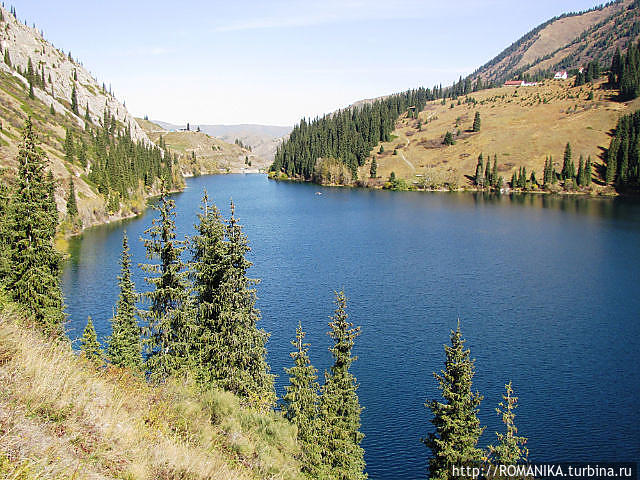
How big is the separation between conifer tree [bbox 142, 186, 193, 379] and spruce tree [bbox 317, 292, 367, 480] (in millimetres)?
8579

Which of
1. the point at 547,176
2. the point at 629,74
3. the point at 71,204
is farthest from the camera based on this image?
the point at 629,74

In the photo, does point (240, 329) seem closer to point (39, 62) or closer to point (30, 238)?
point (30, 238)

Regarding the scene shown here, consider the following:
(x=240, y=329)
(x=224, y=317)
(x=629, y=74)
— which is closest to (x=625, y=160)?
(x=629, y=74)

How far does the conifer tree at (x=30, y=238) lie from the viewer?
Result: 28.8 m

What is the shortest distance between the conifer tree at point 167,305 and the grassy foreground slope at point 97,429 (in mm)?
11596

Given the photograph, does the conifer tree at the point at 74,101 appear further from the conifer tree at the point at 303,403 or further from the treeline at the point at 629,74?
the treeline at the point at 629,74

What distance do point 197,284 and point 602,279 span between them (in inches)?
2381

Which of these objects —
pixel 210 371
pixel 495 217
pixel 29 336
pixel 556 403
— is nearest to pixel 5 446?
pixel 29 336

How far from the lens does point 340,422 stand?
2627 cm

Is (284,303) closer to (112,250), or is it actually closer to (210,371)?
(210,371)

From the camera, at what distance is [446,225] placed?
350ft

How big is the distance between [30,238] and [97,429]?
24507 mm

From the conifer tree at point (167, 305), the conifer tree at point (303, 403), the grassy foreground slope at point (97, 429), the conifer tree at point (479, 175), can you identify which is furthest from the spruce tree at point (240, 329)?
the conifer tree at point (479, 175)

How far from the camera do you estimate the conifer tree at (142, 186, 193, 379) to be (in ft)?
86.1
